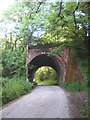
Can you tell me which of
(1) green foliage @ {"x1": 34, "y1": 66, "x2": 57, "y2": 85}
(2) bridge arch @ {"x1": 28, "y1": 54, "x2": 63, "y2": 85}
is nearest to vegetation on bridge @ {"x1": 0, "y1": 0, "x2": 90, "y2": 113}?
(2) bridge arch @ {"x1": 28, "y1": 54, "x2": 63, "y2": 85}

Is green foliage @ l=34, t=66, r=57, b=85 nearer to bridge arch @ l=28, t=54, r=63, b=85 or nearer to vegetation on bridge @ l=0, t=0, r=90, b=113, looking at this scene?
bridge arch @ l=28, t=54, r=63, b=85

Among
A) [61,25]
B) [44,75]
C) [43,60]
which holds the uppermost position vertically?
[61,25]

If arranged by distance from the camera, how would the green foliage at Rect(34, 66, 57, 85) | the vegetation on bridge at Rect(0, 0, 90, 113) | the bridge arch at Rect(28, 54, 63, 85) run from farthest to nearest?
the green foliage at Rect(34, 66, 57, 85), the bridge arch at Rect(28, 54, 63, 85), the vegetation on bridge at Rect(0, 0, 90, 113)

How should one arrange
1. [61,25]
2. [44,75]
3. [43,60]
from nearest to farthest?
[61,25] < [43,60] < [44,75]

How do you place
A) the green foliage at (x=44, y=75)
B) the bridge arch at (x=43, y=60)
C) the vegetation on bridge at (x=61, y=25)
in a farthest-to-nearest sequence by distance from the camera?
the green foliage at (x=44, y=75), the bridge arch at (x=43, y=60), the vegetation on bridge at (x=61, y=25)

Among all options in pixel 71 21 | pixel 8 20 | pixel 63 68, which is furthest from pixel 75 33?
pixel 8 20

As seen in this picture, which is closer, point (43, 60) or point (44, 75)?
point (43, 60)

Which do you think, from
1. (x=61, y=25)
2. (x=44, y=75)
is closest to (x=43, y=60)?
(x=61, y=25)

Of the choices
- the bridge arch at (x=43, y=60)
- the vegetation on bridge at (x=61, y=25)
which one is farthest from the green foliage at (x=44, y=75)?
the vegetation on bridge at (x=61, y=25)

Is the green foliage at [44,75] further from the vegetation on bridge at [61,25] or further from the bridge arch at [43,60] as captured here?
the vegetation on bridge at [61,25]

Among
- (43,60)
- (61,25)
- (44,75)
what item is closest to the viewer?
(61,25)

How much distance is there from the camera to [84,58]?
11898mm

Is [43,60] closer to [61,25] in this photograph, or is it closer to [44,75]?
[61,25]

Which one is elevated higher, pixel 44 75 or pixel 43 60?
pixel 43 60
